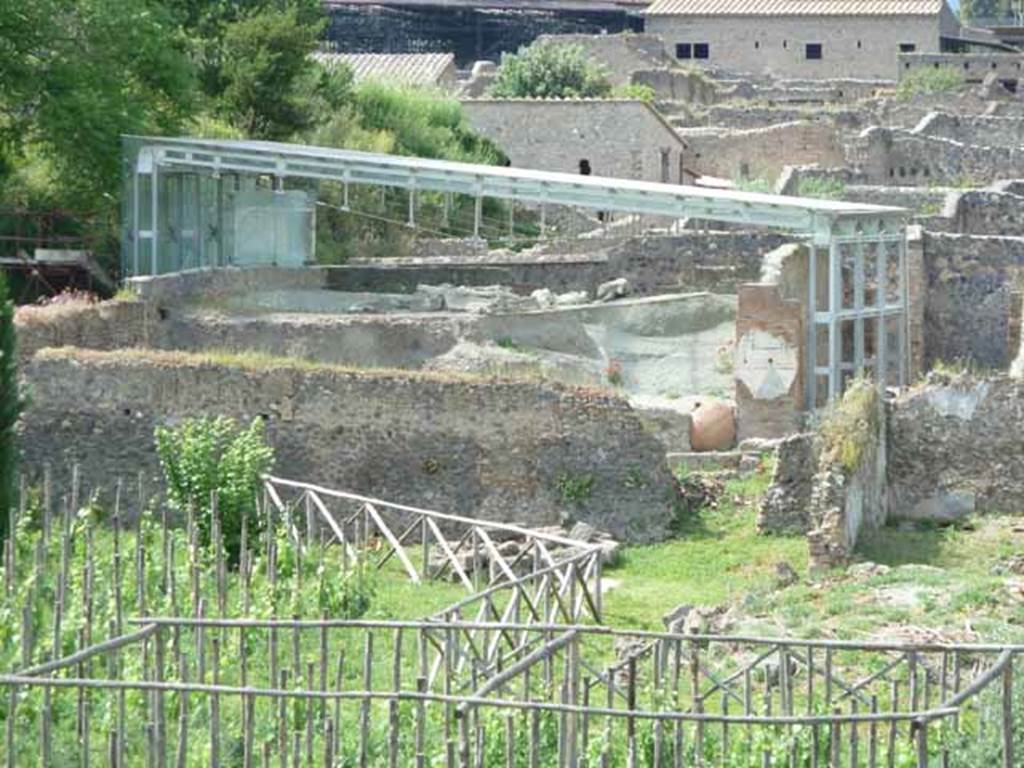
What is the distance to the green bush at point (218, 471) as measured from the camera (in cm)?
2755

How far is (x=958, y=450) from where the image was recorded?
28938 mm

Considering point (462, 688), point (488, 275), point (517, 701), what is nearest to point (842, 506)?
point (462, 688)

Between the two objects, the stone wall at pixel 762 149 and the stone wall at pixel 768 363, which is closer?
the stone wall at pixel 768 363

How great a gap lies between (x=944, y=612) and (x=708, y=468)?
6.40m

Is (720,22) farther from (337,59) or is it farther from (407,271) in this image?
(407,271)

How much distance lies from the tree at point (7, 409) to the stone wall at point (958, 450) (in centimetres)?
720

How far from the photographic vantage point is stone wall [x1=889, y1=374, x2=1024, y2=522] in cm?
2888

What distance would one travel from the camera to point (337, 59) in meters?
56.1

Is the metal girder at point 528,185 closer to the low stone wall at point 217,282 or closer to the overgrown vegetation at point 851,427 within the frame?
the low stone wall at point 217,282

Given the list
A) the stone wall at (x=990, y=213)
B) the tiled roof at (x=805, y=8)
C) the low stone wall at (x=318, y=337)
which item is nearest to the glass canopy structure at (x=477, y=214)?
the low stone wall at (x=318, y=337)

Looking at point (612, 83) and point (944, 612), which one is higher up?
point (612, 83)

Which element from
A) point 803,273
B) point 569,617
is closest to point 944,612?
point 569,617

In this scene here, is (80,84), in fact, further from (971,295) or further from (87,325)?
(971,295)

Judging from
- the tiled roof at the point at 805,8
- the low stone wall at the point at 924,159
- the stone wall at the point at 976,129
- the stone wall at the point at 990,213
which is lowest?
the stone wall at the point at 990,213
